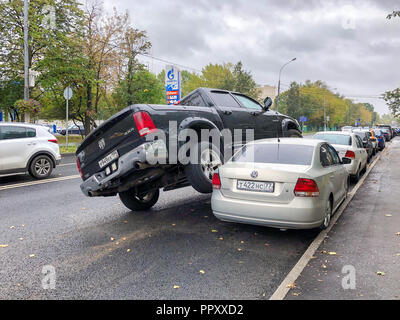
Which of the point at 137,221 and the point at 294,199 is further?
the point at 137,221

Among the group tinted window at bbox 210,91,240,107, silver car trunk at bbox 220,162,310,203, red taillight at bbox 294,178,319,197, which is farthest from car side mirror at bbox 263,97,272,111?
red taillight at bbox 294,178,319,197

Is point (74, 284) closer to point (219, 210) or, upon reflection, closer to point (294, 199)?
point (219, 210)

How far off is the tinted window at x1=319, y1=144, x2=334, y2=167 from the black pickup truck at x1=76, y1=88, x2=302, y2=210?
5.29ft

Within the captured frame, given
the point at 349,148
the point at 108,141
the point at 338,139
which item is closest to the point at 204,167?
the point at 108,141

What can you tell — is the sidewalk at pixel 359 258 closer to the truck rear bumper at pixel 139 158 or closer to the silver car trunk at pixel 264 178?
the silver car trunk at pixel 264 178

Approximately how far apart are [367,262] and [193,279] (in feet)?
7.01

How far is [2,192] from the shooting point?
795cm

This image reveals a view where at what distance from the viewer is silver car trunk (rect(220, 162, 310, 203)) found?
443 cm

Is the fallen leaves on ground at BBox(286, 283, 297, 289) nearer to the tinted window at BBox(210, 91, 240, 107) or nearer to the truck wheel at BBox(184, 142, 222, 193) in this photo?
the truck wheel at BBox(184, 142, 222, 193)

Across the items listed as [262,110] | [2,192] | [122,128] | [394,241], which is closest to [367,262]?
[394,241]

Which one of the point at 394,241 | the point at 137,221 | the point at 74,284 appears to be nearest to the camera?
the point at 74,284

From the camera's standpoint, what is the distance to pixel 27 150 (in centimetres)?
972

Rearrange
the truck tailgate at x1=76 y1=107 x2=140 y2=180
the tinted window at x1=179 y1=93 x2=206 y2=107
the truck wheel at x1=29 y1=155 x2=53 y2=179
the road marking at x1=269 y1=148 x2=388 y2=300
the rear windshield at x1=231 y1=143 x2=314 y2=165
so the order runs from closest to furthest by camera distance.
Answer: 1. the road marking at x1=269 y1=148 x2=388 y2=300
2. the truck tailgate at x1=76 y1=107 x2=140 y2=180
3. the rear windshield at x1=231 y1=143 x2=314 y2=165
4. the tinted window at x1=179 y1=93 x2=206 y2=107
5. the truck wheel at x1=29 y1=155 x2=53 y2=179

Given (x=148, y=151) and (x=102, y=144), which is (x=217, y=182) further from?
(x=102, y=144)
